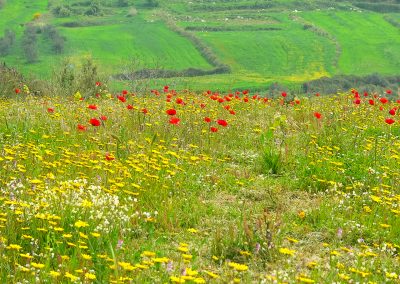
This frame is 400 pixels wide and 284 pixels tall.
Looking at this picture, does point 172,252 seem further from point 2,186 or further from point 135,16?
point 135,16

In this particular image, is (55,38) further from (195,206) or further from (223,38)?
(195,206)

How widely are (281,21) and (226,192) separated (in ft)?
279

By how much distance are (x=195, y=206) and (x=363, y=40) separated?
7613 cm

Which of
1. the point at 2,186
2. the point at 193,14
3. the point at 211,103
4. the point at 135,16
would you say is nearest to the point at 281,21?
the point at 193,14

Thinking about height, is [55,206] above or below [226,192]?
above

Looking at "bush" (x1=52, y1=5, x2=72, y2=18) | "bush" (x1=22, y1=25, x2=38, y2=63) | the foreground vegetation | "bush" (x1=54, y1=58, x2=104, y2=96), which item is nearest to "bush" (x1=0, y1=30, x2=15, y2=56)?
"bush" (x1=22, y1=25, x2=38, y2=63)

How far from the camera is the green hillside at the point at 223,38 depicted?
65.6 metres

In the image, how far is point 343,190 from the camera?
587 cm

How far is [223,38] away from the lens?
77.6 m

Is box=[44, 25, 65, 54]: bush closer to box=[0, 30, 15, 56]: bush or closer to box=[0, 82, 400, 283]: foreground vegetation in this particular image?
box=[0, 30, 15, 56]: bush

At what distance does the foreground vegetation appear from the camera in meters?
3.63

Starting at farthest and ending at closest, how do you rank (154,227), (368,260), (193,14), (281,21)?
(193,14) → (281,21) → (154,227) → (368,260)

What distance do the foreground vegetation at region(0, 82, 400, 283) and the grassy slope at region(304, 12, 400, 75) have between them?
60429 millimetres

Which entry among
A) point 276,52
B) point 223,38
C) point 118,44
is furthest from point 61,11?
point 276,52
